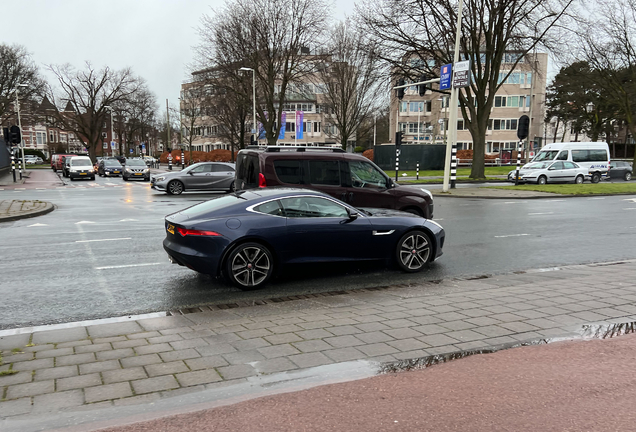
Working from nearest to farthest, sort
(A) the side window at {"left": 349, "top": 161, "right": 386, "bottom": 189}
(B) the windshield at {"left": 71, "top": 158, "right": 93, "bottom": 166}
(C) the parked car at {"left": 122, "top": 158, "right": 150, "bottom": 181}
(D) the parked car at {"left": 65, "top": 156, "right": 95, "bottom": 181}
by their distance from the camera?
(A) the side window at {"left": 349, "top": 161, "right": 386, "bottom": 189} < (C) the parked car at {"left": 122, "top": 158, "right": 150, "bottom": 181} < (D) the parked car at {"left": 65, "top": 156, "right": 95, "bottom": 181} < (B) the windshield at {"left": 71, "top": 158, "right": 93, "bottom": 166}

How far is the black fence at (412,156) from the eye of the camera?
156ft

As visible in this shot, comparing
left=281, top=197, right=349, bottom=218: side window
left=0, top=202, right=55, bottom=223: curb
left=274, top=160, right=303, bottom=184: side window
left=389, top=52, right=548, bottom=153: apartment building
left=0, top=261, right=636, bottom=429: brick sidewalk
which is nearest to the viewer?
left=0, top=261, right=636, bottom=429: brick sidewalk

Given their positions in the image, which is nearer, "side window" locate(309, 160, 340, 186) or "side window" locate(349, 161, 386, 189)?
"side window" locate(309, 160, 340, 186)

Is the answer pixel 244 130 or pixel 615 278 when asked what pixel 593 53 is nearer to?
pixel 244 130

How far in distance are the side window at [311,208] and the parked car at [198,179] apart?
16.7m

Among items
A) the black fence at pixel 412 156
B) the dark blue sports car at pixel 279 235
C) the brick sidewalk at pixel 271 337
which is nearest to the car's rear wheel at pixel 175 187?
the dark blue sports car at pixel 279 235

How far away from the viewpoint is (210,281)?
7.29m

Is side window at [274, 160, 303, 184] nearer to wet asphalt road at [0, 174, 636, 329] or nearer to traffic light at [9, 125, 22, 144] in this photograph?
wet asphalt road at [0, 174, 636, 329]

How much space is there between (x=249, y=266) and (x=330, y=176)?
4610mm

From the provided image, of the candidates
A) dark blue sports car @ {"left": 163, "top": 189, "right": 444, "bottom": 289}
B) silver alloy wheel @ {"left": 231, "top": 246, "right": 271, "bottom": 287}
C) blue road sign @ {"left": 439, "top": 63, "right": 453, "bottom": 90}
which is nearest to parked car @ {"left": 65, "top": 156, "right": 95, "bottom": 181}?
blue road sign @ {"left": 439, "top": 63, "right": 453, "bottom": 90}

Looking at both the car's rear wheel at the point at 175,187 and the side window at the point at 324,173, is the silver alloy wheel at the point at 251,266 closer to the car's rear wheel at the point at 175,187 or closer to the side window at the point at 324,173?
the side window at the point at 324,173

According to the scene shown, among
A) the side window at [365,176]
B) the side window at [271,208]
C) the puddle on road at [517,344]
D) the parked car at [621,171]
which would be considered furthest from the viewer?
the parked car at [621,171]

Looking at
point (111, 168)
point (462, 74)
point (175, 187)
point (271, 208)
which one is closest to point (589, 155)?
point (462, 74)

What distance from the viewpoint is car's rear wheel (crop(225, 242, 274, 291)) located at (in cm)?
668
